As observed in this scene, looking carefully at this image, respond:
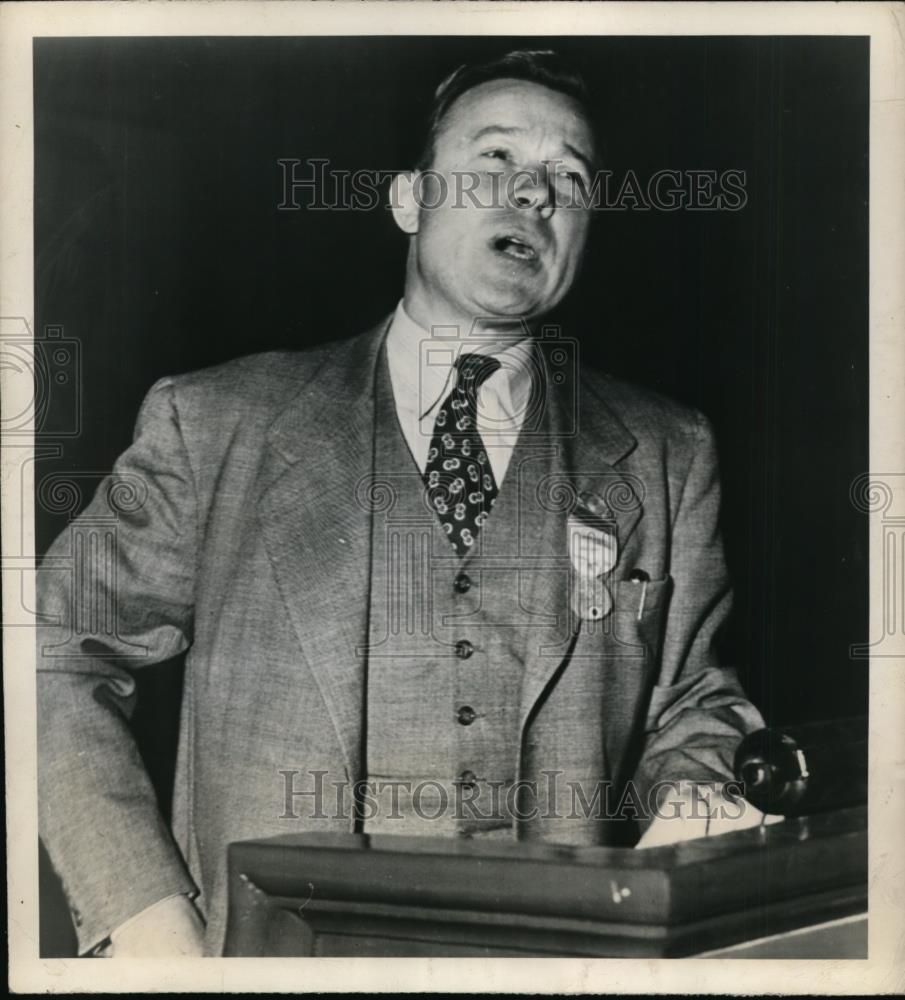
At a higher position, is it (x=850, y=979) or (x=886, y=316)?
(x=886, y=316)

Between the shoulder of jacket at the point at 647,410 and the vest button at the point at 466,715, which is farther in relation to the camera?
the shoulder of jacket at the point at 647,410

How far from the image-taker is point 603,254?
2.72 m

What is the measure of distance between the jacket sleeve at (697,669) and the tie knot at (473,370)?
0.41 m

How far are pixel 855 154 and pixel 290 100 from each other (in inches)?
42.0

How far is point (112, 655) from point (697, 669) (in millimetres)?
1067

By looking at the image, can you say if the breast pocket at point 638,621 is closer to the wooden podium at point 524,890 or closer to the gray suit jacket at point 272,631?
the gray suit jacket at point 272,631

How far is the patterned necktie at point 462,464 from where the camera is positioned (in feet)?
8.65

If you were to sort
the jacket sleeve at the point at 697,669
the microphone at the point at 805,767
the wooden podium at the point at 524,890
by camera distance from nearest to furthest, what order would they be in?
the wooden podium at the point at 524,890
the microphone at the point at 805,767
the jacket sleeve at the point at 697,669

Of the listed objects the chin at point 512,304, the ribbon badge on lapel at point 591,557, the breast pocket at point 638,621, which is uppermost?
the chin at point 512,304

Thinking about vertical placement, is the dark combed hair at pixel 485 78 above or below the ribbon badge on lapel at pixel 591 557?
above

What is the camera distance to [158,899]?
8.54 feet

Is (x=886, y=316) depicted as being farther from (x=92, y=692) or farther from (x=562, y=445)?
(x=92, y=692)

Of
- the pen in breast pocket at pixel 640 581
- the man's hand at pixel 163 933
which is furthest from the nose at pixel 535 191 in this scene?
the man's hand at pixel 163 933

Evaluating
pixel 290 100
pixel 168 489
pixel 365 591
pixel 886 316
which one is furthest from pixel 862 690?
pixel 290 100
